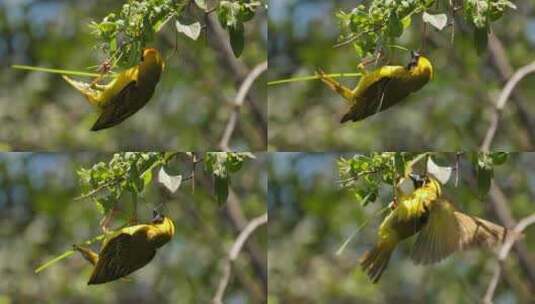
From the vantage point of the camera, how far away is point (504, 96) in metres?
3.15

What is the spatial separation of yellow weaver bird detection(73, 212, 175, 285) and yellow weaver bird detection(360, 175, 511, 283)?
16.8 inches

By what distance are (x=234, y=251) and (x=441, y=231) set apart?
434 millimetres

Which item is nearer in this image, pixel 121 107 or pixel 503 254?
pixel 121 107

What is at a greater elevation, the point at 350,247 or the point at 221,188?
the point at 221,188

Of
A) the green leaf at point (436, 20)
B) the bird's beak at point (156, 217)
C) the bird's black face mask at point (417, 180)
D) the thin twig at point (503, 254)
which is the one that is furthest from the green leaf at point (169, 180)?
the thin twig at point (503, 254)

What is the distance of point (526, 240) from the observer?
322 centimetres

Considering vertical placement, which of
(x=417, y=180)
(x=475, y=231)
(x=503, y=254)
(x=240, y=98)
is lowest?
A: (x=503, y=254)

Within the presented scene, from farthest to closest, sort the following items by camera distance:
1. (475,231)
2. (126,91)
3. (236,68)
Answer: (236,68)
(475,231)
(126,91)

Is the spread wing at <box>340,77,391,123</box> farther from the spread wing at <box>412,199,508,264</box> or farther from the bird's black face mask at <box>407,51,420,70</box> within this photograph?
the spread wing at <box>412,199,508,264</box>

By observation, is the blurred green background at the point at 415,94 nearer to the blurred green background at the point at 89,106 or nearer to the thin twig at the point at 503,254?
the blurred green background at the point at 89,106

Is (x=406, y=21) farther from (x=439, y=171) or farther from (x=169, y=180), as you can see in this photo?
(x=169, y=180)

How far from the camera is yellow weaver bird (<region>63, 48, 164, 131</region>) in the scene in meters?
2.87

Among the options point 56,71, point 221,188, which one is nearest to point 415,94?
point 221,188

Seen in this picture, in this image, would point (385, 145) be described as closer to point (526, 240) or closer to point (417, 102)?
point (417, 102)
